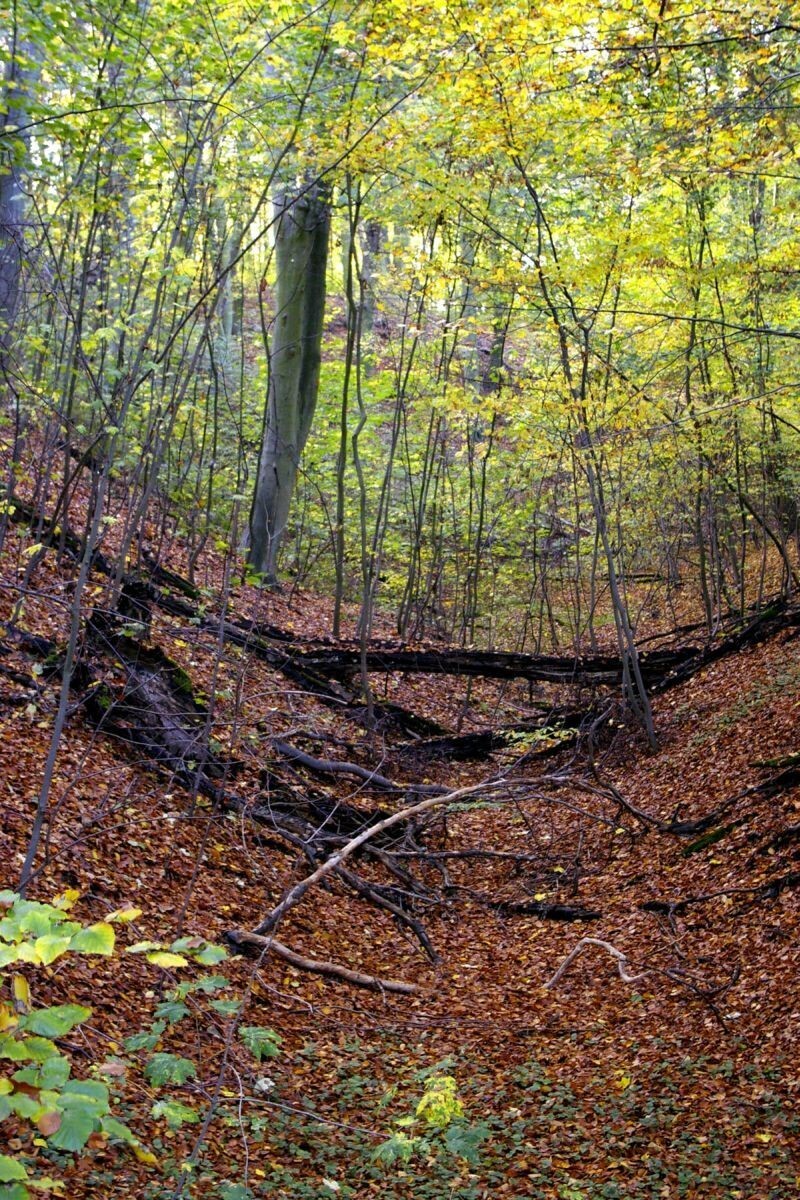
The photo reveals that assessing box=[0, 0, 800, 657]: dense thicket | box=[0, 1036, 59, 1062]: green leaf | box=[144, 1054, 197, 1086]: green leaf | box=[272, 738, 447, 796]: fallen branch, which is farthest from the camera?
box=[272, 738, 447, 796]: fallen branch

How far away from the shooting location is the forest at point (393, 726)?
4.24 metres

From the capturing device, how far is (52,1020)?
7.42 feet

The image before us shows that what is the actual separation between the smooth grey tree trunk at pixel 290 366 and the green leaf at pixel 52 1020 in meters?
11.7

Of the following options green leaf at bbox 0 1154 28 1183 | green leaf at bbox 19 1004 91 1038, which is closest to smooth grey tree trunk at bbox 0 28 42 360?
green leaf at bbox 19 1004 91 1038

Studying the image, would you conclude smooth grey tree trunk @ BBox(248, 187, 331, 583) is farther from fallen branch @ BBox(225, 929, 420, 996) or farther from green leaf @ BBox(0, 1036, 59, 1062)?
green leaf @ BBox(0, 1036, 59, 1062)

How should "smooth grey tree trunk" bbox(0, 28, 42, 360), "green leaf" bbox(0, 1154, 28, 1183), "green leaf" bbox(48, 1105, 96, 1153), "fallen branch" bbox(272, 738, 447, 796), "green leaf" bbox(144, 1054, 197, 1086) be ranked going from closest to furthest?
"green leaf" bbox(0, 1154, 28, 1183) < "green leaf" bbox(48, 1105, 96, 1153) < "green leaf" bbox(144, 1054, 197, 1086) < "smooth grey tree trunk" bbox(0, 28, 42, 360) < "fallen branch" bbox(272, 738, 447, 796)

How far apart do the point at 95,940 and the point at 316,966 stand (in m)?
3.92

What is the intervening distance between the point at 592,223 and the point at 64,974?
30.0 ft

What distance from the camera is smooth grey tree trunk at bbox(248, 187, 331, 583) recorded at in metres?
14.2

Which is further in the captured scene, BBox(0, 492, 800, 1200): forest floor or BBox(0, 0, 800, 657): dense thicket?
BBox(0, 0, 800, 657): dense thicket

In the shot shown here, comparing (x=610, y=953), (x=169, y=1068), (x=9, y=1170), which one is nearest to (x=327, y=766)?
(x=610, y=953)

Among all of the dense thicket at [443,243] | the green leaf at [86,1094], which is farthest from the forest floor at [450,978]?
the dense thicket at [443,243]

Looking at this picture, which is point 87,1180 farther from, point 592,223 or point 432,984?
point 592,223

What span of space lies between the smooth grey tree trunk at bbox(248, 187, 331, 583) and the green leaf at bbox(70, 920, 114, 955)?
1157 cm
